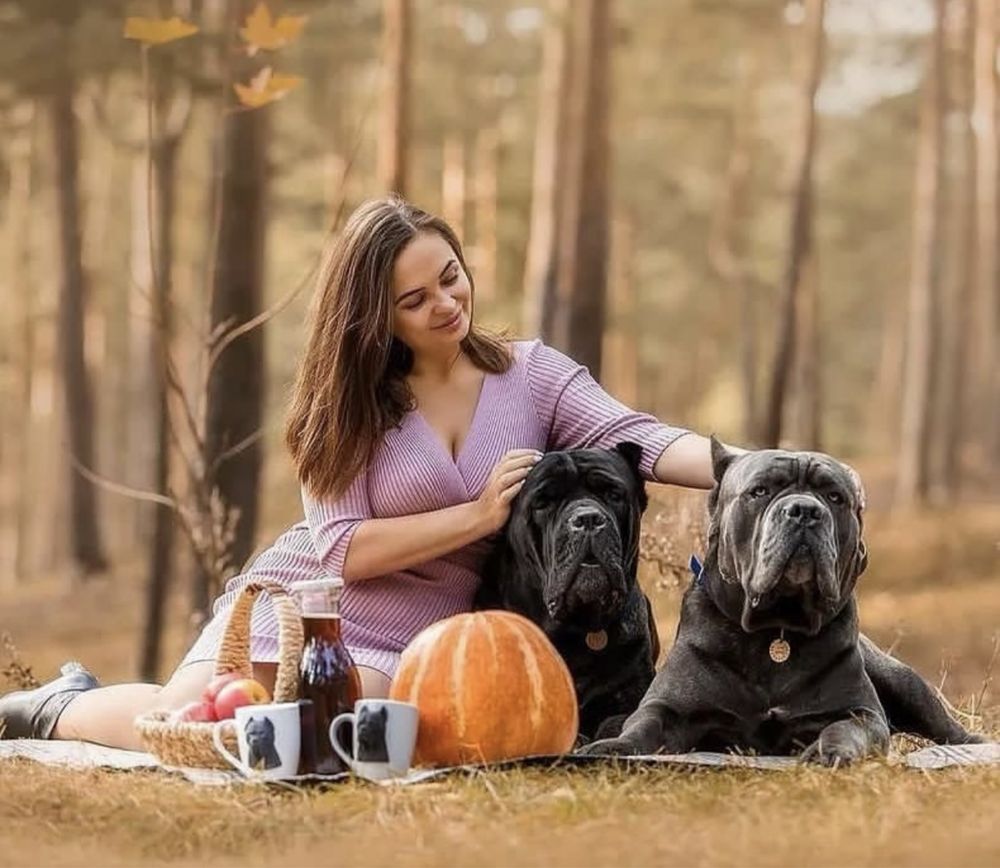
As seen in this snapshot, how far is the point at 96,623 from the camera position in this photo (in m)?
17.2

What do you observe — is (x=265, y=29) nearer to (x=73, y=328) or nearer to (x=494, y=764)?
(x=494, y=764)

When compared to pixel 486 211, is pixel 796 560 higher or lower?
lower

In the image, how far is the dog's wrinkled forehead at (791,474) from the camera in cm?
425

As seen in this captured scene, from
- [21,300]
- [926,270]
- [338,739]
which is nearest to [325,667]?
[338,739]

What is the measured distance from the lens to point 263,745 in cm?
410

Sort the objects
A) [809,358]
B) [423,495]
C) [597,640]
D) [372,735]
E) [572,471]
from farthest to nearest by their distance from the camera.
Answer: [809,358] → [423,495] → [597,640] → [572,471] → [372,735]

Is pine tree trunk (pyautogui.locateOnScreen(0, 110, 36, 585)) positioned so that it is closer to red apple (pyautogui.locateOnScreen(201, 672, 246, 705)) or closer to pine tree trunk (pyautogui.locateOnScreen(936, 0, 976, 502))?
pine tree trunk (pyautogui.locateOnScreen(936, 0, 976, 502))

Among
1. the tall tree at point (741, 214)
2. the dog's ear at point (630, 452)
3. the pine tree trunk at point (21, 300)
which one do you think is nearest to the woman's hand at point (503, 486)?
the dog's ear at point (630, 452)

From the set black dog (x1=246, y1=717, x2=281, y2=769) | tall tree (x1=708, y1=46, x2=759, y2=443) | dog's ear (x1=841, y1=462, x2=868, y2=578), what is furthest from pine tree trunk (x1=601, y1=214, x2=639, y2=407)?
black dog (x1=246, y1=717, x2=281, y2=769)

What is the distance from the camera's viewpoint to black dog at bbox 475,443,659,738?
4.41m

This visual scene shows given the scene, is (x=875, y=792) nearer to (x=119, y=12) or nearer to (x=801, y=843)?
(x=801, y=843)

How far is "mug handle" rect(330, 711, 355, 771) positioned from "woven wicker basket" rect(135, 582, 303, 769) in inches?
6.1

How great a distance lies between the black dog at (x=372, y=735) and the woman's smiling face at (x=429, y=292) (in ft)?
4.21

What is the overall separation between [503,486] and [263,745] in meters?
0.99
